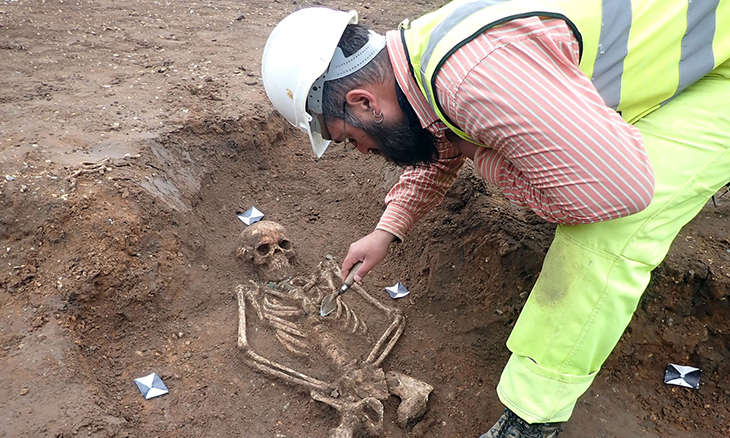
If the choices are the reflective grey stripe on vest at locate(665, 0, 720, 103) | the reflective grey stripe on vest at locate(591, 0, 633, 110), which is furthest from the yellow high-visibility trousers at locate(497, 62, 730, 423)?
the reflective grey stripe on vest at locate(591, 0, 633, 110)

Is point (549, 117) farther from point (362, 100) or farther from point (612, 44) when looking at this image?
point (362, 100)

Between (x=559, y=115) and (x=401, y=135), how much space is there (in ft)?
2.21

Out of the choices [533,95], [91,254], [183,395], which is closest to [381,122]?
[533,95]

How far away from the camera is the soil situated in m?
2.94

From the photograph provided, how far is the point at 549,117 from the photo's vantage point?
175cm

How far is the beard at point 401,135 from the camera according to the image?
7.12 feet

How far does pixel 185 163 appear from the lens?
13.9 ft

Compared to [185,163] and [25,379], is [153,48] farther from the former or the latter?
[25,379]

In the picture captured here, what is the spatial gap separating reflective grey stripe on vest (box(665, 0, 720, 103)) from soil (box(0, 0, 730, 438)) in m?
1.39

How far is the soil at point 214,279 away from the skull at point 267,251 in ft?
0.64

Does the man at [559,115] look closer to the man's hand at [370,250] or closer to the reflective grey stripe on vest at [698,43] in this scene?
the reflective grey stripe on vest at [698,43]

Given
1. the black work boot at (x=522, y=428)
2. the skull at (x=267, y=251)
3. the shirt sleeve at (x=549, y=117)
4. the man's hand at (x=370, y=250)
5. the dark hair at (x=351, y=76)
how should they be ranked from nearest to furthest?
the shirt sleeve at (x=549, y=117) < the dark hair at (x=351, y=76) < the black work boot at (x=522, y=428) < the man's hand at (x=370, y=250) < the skull at (x=267, y=251)

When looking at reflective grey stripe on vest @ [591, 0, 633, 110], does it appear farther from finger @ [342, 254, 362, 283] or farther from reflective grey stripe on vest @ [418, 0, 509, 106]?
finger @ [342, 254, 362, 283]

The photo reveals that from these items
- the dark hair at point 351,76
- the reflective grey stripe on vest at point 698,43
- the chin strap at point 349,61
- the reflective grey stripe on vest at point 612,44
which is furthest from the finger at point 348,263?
the reflective grey stripe on vest at point 698,43
